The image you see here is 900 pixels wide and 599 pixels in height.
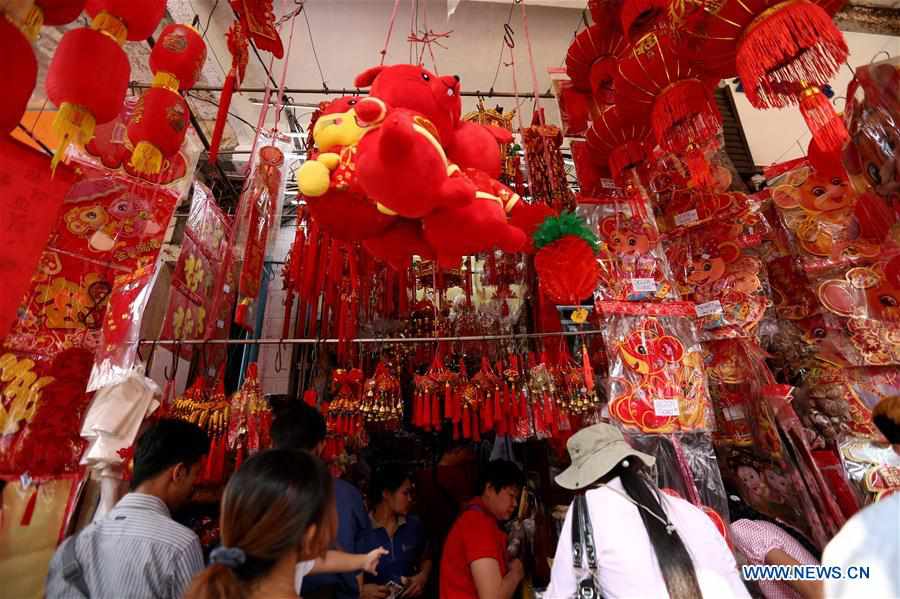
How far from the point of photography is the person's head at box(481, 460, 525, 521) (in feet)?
7.72

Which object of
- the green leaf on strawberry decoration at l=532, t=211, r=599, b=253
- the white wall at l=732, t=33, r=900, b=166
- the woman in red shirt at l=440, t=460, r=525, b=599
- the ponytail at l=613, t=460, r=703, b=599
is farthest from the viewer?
the white wall at l=732, t=33, r=900, b=166

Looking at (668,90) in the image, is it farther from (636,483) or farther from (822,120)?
(636,483)

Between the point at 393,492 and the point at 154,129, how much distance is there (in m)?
2.25

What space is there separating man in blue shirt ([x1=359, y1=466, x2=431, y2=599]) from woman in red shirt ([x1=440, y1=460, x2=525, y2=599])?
1.36 feet

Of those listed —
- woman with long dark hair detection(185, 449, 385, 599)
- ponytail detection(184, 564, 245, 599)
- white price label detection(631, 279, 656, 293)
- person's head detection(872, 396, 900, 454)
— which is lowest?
ponytail detection(184, 564, 245, 599)

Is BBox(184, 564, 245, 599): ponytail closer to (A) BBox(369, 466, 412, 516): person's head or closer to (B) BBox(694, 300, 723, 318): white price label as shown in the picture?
(A) BBox(369, 466, 412, 516): person's head

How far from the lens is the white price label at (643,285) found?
2.61 m

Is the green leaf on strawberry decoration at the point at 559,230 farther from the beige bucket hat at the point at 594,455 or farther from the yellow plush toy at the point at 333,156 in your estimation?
the yellow plush toy at the point at 333,156

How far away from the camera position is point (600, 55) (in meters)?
2.56

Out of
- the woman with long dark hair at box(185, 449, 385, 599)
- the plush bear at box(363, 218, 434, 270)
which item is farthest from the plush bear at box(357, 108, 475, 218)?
the woman with long dark hair at box(185, 449, 385, 599)

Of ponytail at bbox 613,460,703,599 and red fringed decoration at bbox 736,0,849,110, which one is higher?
red fringed decoration at bbox 736,0,849,110

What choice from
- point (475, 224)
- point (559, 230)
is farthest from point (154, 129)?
point (559, 230)

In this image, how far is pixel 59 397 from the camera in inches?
88.5

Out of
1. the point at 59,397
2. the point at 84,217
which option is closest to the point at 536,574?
the point at 59,397
